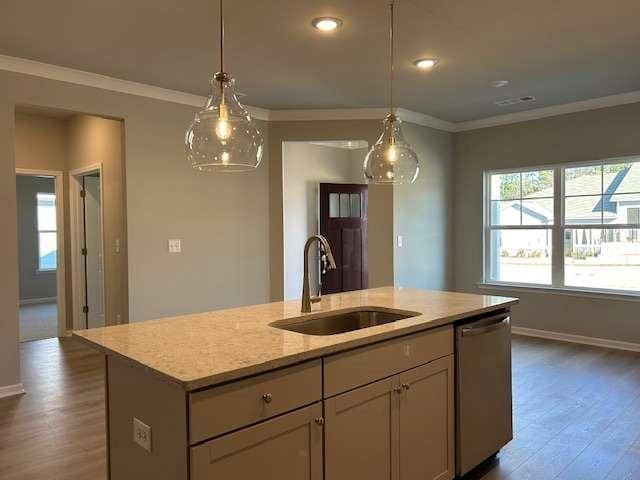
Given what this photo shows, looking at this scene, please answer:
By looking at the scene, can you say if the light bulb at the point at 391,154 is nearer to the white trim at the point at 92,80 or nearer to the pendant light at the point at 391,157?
the pendant light at the point at 391,157

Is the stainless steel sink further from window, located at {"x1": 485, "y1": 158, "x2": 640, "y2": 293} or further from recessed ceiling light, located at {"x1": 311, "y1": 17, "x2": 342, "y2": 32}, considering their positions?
window, located at {"x1": 485, "y1": 158, "x2": 640, "y2": 293}

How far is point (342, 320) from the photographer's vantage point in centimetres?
271

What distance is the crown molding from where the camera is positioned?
5109 mm

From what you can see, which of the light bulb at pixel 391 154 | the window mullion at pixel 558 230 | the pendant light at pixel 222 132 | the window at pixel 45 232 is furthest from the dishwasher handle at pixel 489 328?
the window at pixel 45 232

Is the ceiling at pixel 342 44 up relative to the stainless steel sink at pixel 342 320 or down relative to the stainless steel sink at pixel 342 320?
up

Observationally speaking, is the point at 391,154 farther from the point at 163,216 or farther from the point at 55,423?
the point at 55,423

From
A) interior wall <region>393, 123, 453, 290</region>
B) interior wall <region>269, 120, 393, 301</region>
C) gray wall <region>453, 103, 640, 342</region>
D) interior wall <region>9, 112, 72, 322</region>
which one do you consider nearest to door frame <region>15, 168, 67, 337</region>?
interior wall <region>9, 112, 72, 322</region>

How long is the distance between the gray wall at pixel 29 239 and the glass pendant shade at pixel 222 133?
314 inches

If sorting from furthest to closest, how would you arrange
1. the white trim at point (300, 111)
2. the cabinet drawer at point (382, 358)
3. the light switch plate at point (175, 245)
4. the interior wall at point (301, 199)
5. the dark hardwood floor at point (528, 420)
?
the interior wall at point (301, 199)
the light switch plate at point (175, 245)
the white trim at point (300, 111)
the dark hardwood floor at point (528, 420)
the cabinet drawer at point (382, 358)

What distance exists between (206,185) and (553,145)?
395 cm

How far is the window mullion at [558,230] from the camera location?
18.7ft

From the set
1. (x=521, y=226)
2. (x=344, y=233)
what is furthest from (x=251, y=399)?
(x=344, y=233)

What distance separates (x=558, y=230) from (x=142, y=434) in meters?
5.33

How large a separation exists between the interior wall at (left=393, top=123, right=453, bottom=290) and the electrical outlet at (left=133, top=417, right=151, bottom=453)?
13.8ft
